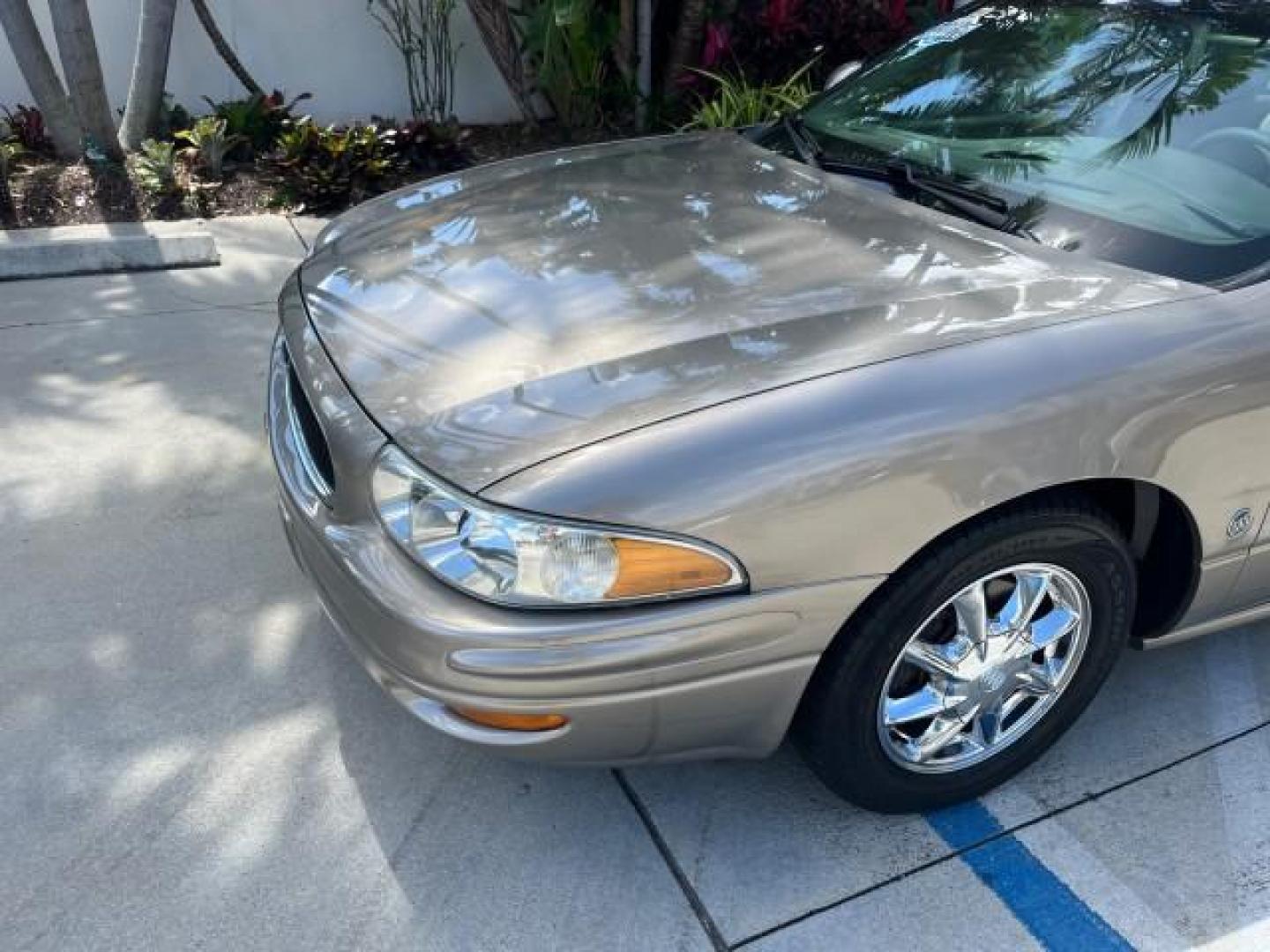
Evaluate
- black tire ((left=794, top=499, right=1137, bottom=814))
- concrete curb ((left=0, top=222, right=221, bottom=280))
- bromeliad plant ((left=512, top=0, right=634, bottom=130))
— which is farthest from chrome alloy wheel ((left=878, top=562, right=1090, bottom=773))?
bromeliad plant ((left=512, top=0, right=634, bottom=130))

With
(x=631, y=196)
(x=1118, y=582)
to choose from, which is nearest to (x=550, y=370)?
(x=631, y=196)

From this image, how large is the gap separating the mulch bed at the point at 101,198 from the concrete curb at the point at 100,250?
220 millimetres

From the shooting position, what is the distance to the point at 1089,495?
86.6 inches

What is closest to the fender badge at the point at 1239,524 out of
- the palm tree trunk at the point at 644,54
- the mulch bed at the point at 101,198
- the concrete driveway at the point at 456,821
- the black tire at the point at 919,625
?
the black tire at the point at 919,625

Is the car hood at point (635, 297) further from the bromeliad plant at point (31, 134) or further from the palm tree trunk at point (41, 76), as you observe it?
the bromeliad plant at point (31, 134)

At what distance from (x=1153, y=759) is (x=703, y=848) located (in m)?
1.11

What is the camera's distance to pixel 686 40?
6.88 m

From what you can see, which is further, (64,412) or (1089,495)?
(64,412)

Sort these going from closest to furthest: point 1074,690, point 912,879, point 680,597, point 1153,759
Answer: point 680,597 < point 912,879 < point 1074,690 < point 1153,759

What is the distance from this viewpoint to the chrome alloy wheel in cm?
217

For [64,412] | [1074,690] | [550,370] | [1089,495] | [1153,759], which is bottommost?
[1153,759]

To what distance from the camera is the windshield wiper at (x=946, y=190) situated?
259 centimetres

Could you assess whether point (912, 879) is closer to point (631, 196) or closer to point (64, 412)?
→ point (631, 196)

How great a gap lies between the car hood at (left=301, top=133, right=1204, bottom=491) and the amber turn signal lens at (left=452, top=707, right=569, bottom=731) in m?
0.40
